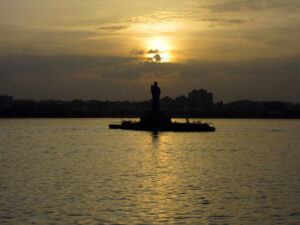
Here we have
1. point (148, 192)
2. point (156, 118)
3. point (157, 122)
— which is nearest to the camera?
point (148, 192)

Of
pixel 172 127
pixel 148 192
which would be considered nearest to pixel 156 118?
pixel 172 127

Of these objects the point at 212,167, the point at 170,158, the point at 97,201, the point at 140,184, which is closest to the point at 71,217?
the point at 97,201

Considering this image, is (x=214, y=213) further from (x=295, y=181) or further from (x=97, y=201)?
(x=295, y=181)

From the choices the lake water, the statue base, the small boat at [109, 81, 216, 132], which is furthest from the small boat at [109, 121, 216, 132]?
the lake water

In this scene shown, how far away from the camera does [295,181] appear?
31.8m

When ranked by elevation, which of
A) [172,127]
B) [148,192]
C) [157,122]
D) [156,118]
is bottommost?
[148,192]

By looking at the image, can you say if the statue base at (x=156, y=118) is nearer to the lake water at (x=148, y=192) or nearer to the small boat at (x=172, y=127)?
the small boat at (x=172, y=127)

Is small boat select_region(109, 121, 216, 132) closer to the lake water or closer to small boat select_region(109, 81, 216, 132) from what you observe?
small boat select_region(109, 81, 216, 132)

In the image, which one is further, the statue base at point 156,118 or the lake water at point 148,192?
the statue base at point 156,118

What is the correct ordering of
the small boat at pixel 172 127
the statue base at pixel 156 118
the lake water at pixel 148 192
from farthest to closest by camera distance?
the small boat at pixel 172 127, the statue base at pixel 156 118, the lake water at pixel 148 192

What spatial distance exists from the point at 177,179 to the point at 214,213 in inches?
435

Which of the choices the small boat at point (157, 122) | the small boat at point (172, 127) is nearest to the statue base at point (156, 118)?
the small boat at point (157, 122)

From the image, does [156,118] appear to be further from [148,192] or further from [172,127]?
[148,192]

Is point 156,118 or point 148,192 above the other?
point 156,118
